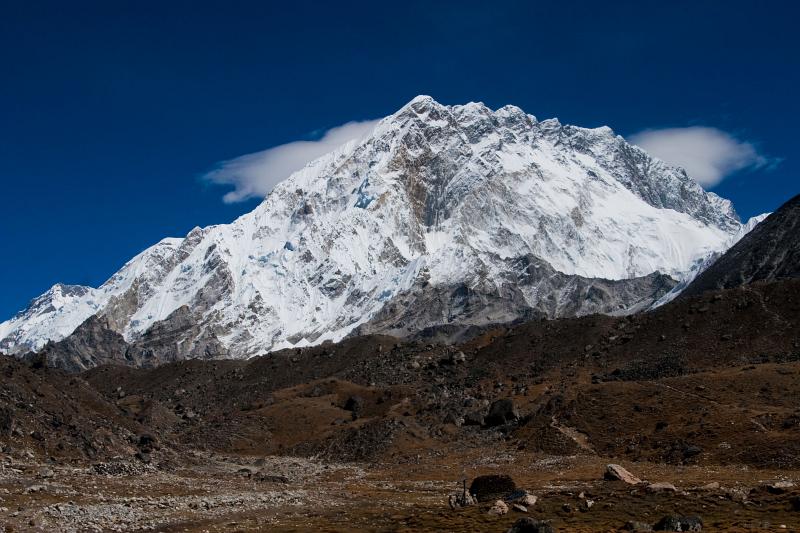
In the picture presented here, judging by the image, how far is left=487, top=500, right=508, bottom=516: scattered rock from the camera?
42.0 metres

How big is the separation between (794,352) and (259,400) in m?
80.0

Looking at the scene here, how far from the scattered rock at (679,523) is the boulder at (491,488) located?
11731 mm

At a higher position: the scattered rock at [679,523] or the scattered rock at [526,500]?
the scattered rock at [526,500]

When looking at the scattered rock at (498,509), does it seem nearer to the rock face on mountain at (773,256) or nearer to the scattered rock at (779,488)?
the scattered rock at (779,488)

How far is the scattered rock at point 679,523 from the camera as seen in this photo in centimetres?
3575

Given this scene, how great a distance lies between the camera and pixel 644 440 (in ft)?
246

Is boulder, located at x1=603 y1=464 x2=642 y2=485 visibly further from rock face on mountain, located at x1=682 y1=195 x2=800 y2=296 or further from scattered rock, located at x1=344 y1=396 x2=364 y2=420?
rock face on mountain, located at x1=682 y1=195 x2=800 y2=296

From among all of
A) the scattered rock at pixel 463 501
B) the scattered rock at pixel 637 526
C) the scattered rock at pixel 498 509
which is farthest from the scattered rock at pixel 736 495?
the scattered rock at pixel 463 501

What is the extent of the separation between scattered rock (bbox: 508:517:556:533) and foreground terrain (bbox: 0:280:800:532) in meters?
2.60

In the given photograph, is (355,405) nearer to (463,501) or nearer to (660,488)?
(463,501)

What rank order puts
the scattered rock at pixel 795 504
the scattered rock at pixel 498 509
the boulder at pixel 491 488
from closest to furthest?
the scattered rock at pixel 795 504 < the scattered rock at pixel 498 509 < the boulder at pixel 491 488

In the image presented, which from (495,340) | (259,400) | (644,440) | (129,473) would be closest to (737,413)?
(644,440)

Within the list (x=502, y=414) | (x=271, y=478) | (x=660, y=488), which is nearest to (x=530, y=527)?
(x=660, y=488)

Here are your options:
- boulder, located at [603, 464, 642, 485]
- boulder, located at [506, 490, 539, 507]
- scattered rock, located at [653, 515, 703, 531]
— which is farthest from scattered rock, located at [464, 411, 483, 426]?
scattered rock, located at [653, 515, 703, 531]
